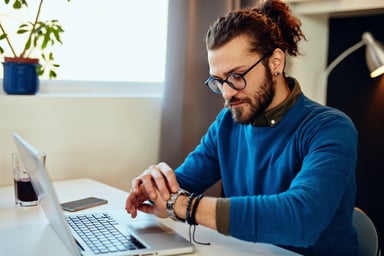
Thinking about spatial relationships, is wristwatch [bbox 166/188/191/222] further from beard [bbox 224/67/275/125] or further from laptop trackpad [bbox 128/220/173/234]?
beard [bbox 224/67/275/125]

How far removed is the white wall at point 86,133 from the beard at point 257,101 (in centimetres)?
71

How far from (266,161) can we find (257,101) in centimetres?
17

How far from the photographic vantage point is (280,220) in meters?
1.07

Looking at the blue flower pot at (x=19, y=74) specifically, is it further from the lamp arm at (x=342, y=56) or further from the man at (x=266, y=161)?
the lamp arm at (x=342, y=56)

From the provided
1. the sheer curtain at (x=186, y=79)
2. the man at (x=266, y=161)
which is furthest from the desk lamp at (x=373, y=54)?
the man at (x=266, y=161)

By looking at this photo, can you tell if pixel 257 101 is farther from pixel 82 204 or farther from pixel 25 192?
pixel 25 192

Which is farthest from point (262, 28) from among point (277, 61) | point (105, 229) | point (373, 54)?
point (373, 54)

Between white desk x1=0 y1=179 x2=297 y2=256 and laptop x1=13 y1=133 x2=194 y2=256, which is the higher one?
laptop x1=13 y1=133 x2=194 y2=256

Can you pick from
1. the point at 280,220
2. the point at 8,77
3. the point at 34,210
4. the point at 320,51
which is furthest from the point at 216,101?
the point at 280,220

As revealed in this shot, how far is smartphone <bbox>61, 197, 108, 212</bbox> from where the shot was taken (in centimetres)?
142

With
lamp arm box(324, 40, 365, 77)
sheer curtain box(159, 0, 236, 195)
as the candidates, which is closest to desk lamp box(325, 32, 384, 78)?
lamp arm box(324, 40, 365, 77)

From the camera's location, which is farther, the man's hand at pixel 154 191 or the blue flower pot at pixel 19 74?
the blue flower pot at pixel 19 74

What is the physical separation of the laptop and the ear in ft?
1.70

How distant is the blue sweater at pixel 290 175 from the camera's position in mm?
1069
